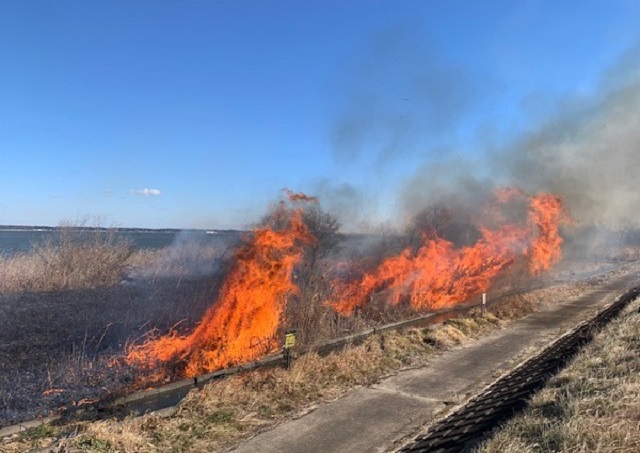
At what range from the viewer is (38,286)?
17.8 m

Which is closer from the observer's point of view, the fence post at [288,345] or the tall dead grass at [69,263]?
the fence post at [288,345]

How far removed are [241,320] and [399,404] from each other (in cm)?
368

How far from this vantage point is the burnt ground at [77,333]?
23.5 feet

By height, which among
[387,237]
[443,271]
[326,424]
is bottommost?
[326,424]

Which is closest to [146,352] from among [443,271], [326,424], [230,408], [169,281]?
[230,408]

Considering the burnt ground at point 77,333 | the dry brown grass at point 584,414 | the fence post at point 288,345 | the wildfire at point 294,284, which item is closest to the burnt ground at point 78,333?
the burnt ground at point 77,333

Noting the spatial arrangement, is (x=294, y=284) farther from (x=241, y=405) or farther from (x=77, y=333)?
(x=77, y=333)

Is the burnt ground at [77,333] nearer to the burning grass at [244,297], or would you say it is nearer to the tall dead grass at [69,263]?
the burning grass at [244,297]

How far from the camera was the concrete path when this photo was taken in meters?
5.90

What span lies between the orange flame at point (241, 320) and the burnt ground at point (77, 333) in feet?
3.06

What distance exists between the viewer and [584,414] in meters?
5.46

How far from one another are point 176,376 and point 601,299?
57.5 feet

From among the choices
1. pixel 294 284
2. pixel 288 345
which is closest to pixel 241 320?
pixel 288 345

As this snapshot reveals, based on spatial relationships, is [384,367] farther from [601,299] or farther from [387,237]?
[601,299]
